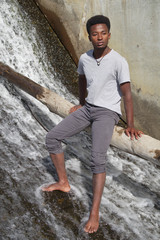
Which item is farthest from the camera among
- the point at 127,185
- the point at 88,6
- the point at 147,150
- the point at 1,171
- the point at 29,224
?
the point at 88,6

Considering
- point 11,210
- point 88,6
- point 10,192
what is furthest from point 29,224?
point 88,6

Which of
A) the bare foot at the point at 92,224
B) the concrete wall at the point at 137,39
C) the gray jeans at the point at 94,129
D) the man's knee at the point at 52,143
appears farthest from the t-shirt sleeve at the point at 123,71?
the concrete wall at the point at 137,39

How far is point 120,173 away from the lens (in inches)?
185

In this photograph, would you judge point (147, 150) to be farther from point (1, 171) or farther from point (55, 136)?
point (1, 171)

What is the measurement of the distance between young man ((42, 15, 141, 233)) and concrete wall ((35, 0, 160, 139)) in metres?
2.64

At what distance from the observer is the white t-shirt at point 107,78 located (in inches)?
116

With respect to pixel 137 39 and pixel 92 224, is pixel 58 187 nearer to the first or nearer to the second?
pixel 92 224

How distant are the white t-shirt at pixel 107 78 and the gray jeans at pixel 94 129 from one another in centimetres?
9

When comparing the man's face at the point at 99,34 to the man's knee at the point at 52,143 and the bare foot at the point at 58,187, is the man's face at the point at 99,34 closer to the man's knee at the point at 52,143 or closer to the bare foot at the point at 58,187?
the man's knee at the point at 52,143

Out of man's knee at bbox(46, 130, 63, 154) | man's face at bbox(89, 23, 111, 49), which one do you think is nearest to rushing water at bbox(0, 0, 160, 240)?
man's knee at bbox(46, 130, 63, 154)

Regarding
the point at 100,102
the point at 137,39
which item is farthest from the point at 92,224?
the point at 137,39

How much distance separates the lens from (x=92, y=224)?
3033mm

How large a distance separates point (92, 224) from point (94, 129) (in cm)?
97

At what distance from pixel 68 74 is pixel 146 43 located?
213 centimetres
